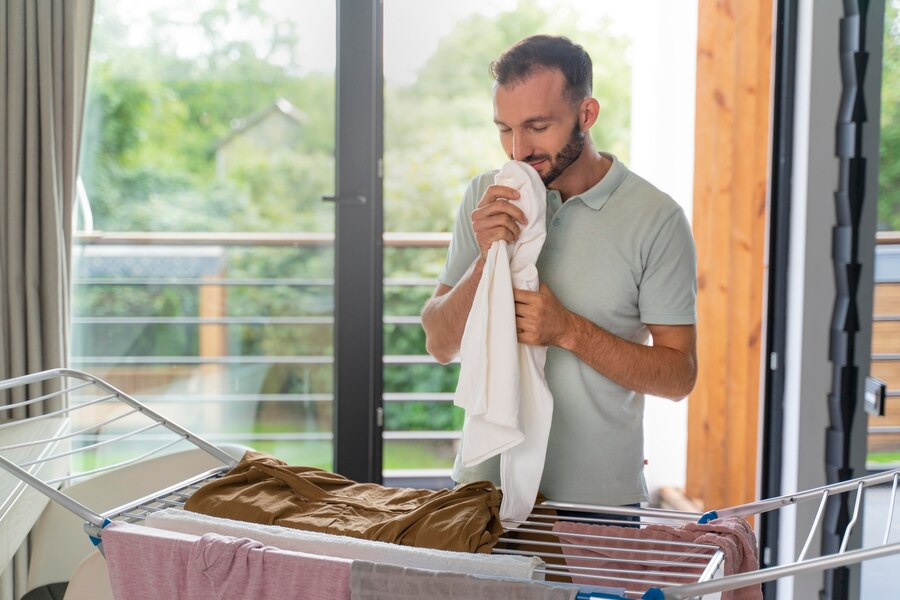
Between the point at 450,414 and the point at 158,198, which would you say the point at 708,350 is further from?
the point at 158,198

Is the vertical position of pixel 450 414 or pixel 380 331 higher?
pixel 380 331

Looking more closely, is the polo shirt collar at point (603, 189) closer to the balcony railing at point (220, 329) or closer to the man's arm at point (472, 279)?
the man's arm at point (472, 279)

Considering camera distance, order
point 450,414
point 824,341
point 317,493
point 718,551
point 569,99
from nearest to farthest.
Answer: point 718,551, point 317,493, point 569,99, point 824,341, point 450,414

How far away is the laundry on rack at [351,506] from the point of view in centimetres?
134

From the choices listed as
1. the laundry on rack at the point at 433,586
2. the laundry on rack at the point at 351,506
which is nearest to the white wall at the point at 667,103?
the laundry on rack at the point at 351,506

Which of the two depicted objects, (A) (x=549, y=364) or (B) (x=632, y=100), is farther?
(B) (x=632, y=100)

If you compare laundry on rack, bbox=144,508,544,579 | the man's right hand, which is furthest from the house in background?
laundry on rack, bbox=144,508,544,579

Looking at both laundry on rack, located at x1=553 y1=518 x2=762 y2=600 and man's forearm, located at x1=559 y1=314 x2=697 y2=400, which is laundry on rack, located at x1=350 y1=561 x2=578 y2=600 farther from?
man's forearm, located at x1=559 y1=314 x2=697 y2=400

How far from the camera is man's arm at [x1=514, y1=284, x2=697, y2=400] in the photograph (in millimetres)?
1550

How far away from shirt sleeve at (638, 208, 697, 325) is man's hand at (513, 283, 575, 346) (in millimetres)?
179

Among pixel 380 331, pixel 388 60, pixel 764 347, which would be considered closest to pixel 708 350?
pixel 764 347

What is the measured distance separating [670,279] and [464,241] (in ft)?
1.28

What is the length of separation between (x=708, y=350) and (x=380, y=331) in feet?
4.27

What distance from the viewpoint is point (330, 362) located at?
113 inches
